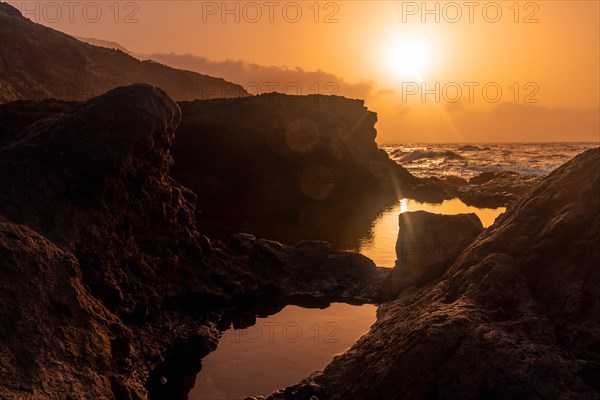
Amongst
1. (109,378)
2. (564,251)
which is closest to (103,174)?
(109,378)

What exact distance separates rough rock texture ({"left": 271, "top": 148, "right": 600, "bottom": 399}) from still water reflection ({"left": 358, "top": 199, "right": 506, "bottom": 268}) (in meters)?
9.29

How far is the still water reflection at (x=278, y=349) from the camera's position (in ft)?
30.7

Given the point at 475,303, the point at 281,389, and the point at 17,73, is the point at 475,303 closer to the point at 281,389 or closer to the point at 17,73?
the point at 281,389

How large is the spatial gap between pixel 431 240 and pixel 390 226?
14696 millimetres

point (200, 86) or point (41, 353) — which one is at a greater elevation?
point (200, 86)

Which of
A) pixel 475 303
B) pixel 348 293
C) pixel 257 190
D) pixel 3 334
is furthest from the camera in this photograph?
pixel 257 190

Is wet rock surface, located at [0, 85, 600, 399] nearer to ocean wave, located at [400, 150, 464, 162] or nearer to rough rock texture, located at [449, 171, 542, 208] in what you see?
rough rock texture, located at [449, 171, 542, 208]

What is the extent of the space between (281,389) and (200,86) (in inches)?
5030

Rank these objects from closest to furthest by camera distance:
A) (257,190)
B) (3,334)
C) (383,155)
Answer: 1. (3,334)
2. (257,190)
3. (383,155)

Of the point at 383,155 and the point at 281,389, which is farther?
the point at 383,155

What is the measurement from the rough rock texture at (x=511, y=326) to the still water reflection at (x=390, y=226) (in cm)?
929

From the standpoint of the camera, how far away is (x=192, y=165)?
157ft

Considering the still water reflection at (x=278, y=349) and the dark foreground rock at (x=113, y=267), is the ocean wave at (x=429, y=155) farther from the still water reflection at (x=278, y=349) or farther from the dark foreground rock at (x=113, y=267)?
the still water reflection at (x=278, y=349)

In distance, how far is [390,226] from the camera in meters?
29.0
